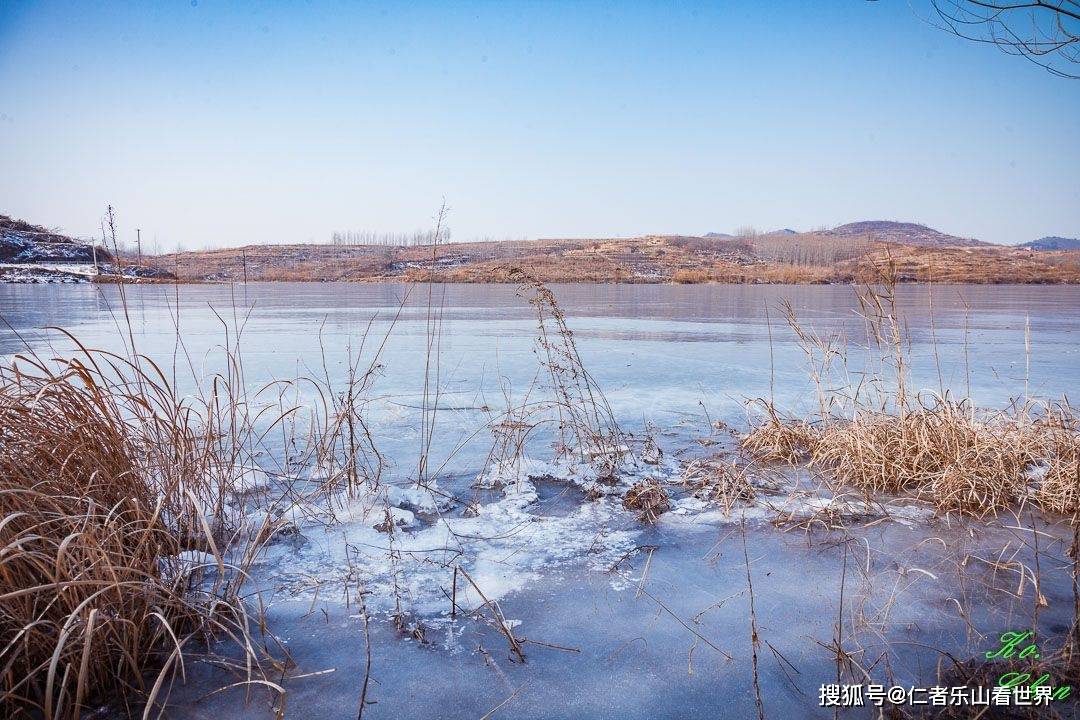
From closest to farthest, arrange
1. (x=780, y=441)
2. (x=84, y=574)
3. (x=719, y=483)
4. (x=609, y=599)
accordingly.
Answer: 1. (x=84, y=574)
2. (x=609, y=599)
3. (x=719, y=483)
4. (x=780, y=441)

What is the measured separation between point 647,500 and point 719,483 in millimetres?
516

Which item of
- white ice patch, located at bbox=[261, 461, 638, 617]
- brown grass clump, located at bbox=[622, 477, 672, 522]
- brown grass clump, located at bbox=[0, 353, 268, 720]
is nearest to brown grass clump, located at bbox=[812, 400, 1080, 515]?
brown grass clump, located at bbox=[622, 477, 672, 522]

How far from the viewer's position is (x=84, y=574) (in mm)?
1897

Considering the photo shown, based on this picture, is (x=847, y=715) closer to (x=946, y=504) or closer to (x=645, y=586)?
(x=645, y=586)

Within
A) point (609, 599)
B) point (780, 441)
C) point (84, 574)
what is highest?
point (84, 574)

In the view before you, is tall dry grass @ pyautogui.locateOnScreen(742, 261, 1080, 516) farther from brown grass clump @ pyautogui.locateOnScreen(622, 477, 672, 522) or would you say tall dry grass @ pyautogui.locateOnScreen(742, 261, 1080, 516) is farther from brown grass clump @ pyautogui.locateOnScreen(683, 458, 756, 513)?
brown grass clump @ pyautogui.locateOnScreen(622, 477, 672, 522)

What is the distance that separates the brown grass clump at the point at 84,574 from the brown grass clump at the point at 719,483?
99.1 inches

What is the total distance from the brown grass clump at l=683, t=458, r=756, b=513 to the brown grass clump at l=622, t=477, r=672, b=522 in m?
0.27

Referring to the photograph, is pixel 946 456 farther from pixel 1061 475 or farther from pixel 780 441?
pixel 780 441

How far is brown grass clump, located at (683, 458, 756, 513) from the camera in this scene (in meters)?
3.48

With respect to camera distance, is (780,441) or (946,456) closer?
(946,456)

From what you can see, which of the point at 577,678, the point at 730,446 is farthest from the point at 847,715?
the point at 730,446

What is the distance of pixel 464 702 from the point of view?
5.95ft
